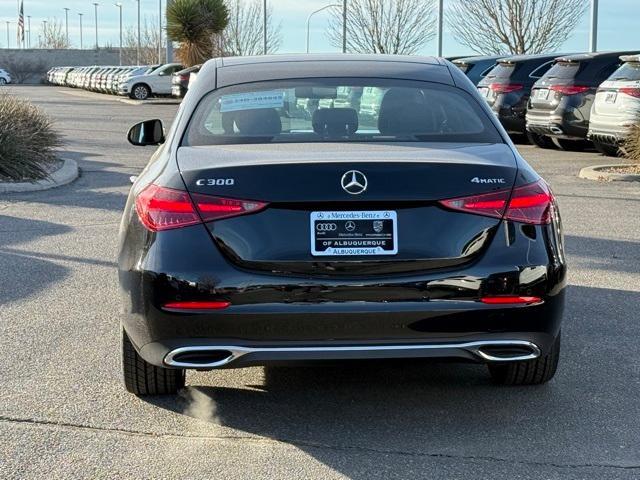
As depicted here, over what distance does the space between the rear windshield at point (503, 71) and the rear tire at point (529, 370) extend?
631 inches

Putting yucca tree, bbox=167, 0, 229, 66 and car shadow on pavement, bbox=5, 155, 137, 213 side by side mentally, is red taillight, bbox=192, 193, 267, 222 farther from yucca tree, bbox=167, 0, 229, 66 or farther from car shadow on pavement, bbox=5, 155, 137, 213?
yucca tree, bbox=167, 0, 229, 66

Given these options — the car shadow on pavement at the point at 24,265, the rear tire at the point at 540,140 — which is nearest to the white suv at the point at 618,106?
the rear tire at the point at 540,140

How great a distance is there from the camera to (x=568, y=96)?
681 inches

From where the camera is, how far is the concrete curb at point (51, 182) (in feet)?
41.4

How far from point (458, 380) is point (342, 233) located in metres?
1.42

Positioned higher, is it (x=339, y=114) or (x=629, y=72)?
(x=339, y=114)

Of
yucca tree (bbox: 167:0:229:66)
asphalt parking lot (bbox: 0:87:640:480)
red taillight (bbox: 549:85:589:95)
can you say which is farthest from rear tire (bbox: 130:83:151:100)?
asphalt parking lot (bbox: 0:87:640:480)

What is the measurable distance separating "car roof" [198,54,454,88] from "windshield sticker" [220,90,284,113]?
126 mm

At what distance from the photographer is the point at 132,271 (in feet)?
13.9

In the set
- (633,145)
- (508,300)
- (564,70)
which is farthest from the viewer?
(564,70)

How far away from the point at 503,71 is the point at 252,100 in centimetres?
1628

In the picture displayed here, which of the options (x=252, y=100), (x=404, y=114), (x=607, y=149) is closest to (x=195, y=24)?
(x=607, y=149)

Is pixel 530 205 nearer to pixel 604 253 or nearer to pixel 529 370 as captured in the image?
pixel 529 370

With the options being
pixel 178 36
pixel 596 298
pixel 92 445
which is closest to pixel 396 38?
pixel 178 36
